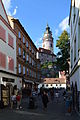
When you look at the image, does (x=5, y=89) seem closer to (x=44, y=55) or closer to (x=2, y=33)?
(x=2, y=33)

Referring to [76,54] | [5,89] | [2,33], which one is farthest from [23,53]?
[76,54]

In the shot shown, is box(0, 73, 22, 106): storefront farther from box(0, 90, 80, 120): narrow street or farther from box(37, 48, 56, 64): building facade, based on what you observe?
box(37, 48, 56, 64): building facade

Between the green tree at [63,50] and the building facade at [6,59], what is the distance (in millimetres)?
13492

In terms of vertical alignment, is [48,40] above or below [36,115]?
above

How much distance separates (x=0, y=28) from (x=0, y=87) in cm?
642

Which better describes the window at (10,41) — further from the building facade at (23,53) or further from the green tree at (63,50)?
the green tree at (63,50)

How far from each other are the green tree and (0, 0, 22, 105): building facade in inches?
531

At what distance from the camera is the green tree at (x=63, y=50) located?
42294 mm

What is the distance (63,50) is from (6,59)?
18.7m

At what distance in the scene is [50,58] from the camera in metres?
155

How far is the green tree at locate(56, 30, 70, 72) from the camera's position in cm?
4229

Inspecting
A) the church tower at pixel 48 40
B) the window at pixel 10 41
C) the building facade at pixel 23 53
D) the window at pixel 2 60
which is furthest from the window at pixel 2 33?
the church tower at pixel 48 40

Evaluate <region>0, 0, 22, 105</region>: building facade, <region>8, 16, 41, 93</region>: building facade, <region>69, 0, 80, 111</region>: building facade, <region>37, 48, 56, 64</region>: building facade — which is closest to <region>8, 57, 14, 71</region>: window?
<region>0, 0, 22, 105</region>: building facade

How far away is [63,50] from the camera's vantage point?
43219 mm
